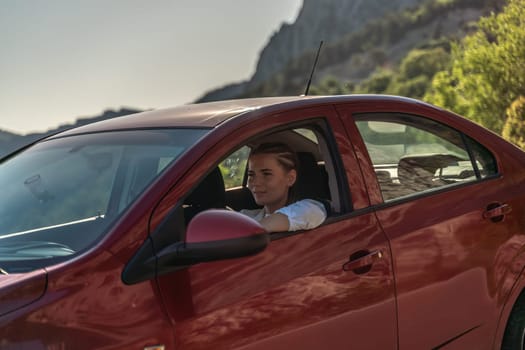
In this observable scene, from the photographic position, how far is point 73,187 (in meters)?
2.95

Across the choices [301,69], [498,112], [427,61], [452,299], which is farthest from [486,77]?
[301,69]

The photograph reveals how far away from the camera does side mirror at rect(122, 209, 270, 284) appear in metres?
2.33

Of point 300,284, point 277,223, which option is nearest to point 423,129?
point 277,223

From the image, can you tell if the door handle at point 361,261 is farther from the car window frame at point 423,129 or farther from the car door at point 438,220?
the car window frame at point 423,129

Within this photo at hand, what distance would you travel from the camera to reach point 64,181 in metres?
2.99

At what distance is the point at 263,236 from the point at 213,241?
0.54ft

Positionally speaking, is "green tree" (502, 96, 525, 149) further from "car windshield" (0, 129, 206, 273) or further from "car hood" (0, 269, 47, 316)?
"car hood" (0, 269, 47, 316)

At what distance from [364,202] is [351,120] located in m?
0.37

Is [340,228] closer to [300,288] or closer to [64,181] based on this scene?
[300,288]

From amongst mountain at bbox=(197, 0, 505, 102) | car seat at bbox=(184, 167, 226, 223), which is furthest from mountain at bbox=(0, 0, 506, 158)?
car seat at bbox=(184, 167, 226, 223)

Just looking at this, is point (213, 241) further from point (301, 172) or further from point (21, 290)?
point (301, 172)

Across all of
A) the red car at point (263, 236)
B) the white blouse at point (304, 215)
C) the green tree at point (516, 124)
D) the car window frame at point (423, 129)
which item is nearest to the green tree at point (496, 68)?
the green tree at point (516, 124)

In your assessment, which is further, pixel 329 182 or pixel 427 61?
pixel 427 61

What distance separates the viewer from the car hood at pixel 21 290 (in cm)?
218
